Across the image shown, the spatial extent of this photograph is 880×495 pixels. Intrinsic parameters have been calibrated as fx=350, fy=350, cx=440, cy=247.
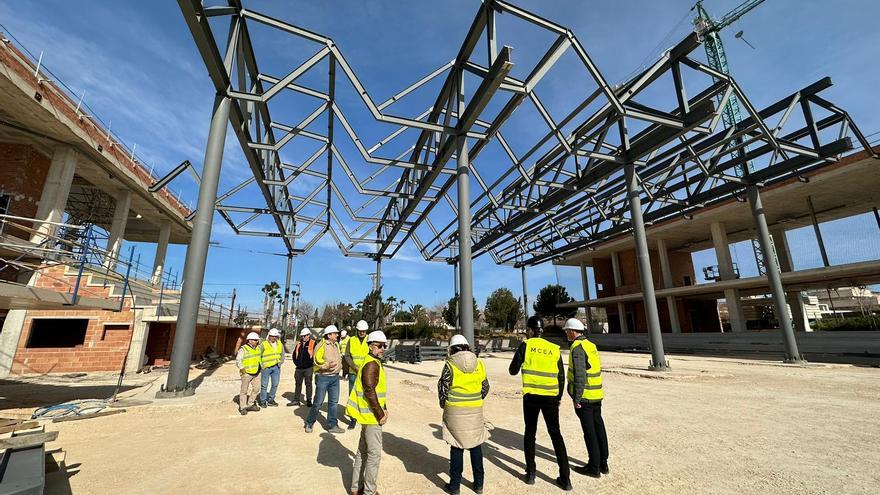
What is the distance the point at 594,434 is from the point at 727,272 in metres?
26.7

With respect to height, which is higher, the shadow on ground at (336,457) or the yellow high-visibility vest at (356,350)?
the yellow high-visibility vest at (356,350)

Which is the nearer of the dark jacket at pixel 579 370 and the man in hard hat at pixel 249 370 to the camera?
the dark jacket at pixel 579 370

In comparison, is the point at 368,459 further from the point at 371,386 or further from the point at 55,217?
the point at 55,217

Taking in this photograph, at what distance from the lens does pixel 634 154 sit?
12742mm

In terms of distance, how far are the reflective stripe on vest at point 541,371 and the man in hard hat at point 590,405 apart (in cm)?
27

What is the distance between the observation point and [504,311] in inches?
1967

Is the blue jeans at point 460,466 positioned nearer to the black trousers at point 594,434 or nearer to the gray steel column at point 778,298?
the black trousers at point 594,434

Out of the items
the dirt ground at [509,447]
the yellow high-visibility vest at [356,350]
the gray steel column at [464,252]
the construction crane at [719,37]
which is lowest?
the dirt ground at [509,447]

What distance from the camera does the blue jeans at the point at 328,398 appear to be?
19.8 feet

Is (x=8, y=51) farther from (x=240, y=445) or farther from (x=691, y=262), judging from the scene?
(x=691, y=262)

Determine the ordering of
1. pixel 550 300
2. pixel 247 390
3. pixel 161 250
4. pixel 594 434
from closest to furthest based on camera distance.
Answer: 1. pixel 594 434
2. pixel 247 390
3. pixel 161 250
4. pixel 550 300

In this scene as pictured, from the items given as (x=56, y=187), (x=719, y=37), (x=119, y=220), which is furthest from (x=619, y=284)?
(x=719, y=37)

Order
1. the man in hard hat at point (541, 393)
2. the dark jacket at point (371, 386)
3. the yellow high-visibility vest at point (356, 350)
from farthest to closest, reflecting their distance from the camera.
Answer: the yellow high-visibility vest at point (356, 350) < the man in hard hat at point (541, 393) < the dark jacket at point (371, 386)

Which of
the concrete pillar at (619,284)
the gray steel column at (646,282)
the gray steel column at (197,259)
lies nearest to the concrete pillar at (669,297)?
the concrete pillar at (619,284)
